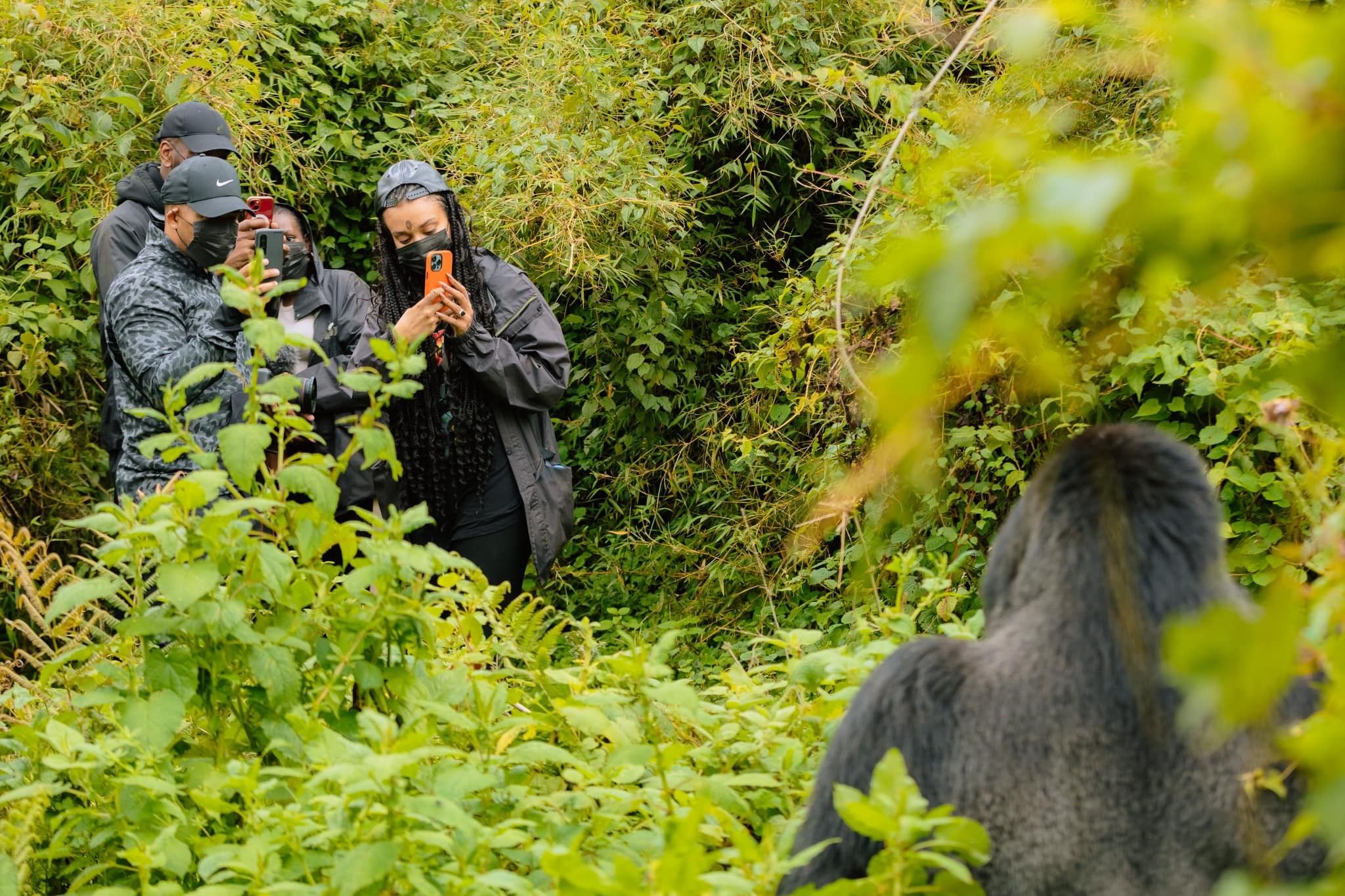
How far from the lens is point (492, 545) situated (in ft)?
13.5

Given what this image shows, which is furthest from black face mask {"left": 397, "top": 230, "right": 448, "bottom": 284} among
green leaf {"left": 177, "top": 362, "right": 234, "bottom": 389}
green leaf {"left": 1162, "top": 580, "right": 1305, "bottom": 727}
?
green leaf {"left": 1162, "top": 580, "right": 1305, "bottom": 727}

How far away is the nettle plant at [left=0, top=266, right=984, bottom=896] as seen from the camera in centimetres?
181

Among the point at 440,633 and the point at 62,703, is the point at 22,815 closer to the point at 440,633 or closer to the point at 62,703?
the point at 62,703

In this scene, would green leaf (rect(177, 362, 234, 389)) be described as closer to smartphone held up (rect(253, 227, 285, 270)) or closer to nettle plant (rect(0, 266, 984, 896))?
nettle plant (rect(0, 266, 984, 896))

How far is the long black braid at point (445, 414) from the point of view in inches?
158

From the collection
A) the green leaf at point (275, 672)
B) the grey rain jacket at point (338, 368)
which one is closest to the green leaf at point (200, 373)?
the green leaf at point (275, 672)

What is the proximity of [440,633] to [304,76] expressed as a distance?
177 inches

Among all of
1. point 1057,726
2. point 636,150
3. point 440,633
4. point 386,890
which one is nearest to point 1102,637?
point 1057,726

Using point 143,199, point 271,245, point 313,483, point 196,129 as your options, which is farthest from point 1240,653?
point 143,199

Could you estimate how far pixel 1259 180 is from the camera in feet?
2.34

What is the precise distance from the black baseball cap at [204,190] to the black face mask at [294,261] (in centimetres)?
28

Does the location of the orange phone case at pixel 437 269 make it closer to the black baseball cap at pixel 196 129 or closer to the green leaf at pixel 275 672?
the black baseball cap at pixel 196 129

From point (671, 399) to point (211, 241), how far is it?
2407 mm

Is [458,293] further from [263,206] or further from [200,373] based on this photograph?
[200,373]
